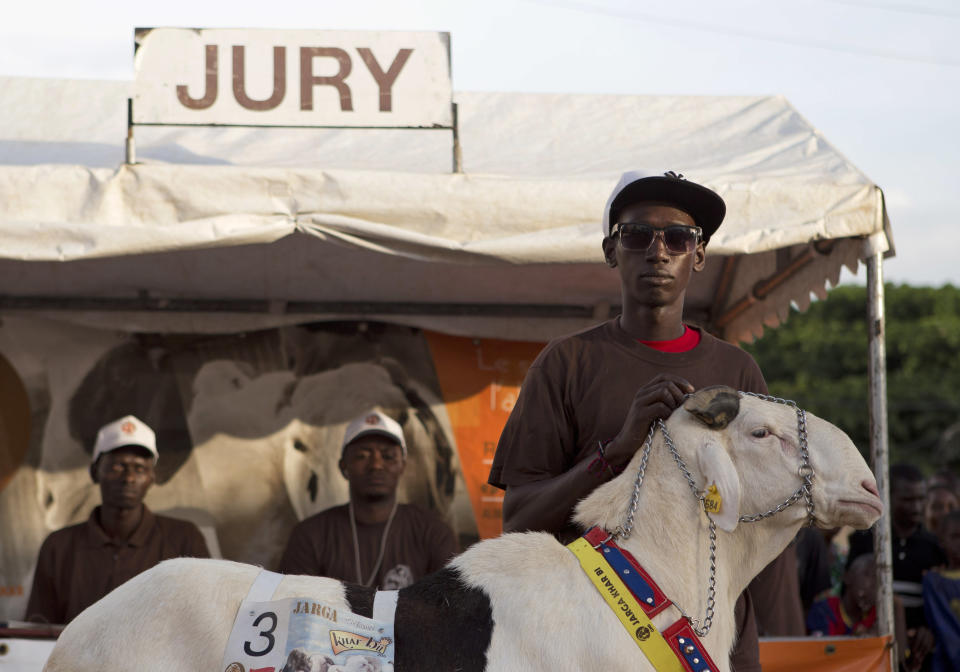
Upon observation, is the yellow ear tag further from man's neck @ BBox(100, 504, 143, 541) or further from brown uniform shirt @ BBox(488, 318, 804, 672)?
man's neck @ BBox(100, 504, 143, 541)

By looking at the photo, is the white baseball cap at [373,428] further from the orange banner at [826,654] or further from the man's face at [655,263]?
the man's face at [655,263]

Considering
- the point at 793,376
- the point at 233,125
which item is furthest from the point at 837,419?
the point at 233,125

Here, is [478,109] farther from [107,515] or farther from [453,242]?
[107,515]

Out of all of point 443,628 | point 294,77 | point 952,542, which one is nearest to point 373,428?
point 294,77

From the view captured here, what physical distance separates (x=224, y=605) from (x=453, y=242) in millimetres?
2629

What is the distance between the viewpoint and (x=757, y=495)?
9.05 feet

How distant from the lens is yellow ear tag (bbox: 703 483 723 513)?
270cm

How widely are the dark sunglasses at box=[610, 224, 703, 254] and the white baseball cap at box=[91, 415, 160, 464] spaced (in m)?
4.06

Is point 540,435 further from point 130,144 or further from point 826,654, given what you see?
point 130,144

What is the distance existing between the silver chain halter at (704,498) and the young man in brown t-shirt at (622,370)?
101 millimetres

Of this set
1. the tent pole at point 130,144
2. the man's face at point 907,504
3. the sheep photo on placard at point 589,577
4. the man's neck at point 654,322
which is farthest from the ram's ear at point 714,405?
the man's face at point 907,504

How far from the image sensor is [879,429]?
5008 mm

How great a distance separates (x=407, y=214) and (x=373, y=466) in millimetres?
1958

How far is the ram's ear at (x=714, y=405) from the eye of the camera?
2715mm
